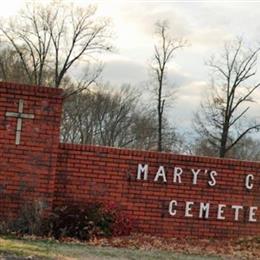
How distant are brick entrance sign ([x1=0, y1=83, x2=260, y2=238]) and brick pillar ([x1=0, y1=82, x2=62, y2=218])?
0.02 meters

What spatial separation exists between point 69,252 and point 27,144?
316 centimetres

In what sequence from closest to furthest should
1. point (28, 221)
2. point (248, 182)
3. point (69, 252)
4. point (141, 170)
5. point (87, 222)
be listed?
point (69, 252) < point (28, 221) < point (87, 222) < point (141, 170) < point (248, 182)

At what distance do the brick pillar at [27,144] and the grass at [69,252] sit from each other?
1.46 meters

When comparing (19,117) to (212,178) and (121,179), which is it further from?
(212,178)

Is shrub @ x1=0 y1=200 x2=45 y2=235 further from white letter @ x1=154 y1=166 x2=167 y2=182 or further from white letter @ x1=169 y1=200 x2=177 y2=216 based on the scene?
white letter @ x1=169 y1=200 x2=177 y2=216

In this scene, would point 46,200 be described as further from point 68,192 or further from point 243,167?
point 243,167

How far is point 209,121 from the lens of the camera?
153ft

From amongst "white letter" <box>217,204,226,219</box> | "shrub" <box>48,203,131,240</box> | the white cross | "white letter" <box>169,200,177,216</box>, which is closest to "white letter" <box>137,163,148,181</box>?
"white letter" <box>169,200,177,216</box>

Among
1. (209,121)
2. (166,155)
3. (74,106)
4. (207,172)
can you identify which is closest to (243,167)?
(207,172)

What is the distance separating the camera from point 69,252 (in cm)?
986

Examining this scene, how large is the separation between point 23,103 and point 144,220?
3610 millimetres

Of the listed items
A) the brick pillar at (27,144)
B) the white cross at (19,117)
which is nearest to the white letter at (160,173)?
the brick pillar at (27,144)

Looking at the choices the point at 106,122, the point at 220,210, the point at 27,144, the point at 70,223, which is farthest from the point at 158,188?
the point at 106,122

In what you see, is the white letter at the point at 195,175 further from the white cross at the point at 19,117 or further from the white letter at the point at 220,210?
the white cross at the point at 19,117
